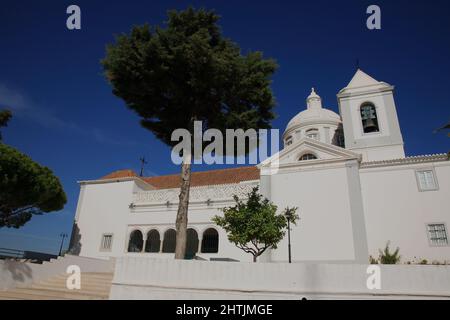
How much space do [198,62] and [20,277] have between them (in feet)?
38.8

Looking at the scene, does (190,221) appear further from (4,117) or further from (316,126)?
(316,126)

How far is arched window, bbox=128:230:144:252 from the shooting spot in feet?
69.8

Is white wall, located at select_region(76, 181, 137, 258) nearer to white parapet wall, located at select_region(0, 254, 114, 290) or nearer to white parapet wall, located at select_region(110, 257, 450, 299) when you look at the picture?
white parapet wall, located at select_region(0, 254, 114, 290)

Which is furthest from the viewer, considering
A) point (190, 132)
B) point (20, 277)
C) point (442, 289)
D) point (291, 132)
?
point (291, 132)

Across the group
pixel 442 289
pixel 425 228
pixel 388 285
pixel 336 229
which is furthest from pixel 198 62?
pixel 425 228

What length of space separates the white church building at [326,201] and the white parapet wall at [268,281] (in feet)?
26.7

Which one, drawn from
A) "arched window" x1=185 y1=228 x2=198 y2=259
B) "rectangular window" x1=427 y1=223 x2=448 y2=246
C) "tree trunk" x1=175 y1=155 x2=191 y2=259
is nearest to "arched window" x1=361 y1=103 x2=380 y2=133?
"rectangular window" x1=427 y1=223 x2=448 y2=246

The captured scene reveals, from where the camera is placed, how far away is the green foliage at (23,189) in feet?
44.7

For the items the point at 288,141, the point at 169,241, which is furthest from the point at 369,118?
the point at 169,241

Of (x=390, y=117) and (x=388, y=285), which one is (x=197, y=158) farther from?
(x=390, y=117)

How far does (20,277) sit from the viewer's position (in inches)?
477

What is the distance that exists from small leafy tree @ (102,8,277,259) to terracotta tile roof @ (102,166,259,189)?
9.69 metres

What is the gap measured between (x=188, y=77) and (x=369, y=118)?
16.3m

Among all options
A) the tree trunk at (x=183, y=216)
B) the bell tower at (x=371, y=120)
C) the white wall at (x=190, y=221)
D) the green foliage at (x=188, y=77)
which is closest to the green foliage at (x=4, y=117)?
the green foliage at (x=188, y=77)
